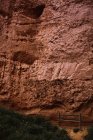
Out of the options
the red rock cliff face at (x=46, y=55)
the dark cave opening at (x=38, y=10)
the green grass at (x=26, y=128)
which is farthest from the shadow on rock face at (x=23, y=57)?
the green grass at (x=26, y=128)

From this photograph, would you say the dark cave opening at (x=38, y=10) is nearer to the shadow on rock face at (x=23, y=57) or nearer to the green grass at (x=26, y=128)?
the shadow on rock face at (x=23, y=57)

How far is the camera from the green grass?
1576cm

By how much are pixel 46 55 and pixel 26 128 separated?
17.3 feet

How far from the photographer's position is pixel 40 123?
59.8 feet

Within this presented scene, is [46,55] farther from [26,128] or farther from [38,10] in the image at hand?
[26,128]

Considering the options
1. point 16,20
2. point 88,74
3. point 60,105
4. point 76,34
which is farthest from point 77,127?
point 16,20

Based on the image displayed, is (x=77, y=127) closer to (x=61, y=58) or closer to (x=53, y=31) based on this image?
(x=61, y=58)

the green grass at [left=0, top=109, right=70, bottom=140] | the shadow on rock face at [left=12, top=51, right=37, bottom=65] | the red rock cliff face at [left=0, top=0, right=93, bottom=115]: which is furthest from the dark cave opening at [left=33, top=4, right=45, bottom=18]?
the green grass at [left=0, top=109, right=70, bottom=140]

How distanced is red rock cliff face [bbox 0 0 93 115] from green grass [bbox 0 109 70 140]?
1487 mm

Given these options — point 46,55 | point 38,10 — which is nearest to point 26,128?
point 46,55

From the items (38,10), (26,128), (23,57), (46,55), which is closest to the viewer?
(26,128)

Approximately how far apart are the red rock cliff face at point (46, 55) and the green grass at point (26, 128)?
1487mm

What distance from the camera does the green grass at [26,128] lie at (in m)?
15.8

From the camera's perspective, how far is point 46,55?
20609mm
